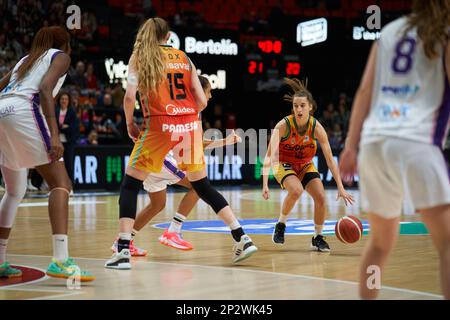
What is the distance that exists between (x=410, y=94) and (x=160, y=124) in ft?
9.94

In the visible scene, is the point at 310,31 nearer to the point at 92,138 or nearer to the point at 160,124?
the point at 92,138

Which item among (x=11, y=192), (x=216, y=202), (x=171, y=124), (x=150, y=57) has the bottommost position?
(x=216, y=202)

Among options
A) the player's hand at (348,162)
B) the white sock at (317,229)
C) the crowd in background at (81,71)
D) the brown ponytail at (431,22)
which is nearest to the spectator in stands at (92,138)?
the crowd in background at (81,71)

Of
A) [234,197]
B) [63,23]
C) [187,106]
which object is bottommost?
[234,197]

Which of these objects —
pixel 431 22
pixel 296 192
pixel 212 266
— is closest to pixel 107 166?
pixel 296 192

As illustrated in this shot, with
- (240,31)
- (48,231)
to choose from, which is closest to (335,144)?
(240,31)

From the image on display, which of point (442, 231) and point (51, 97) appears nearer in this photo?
point (442, 231)

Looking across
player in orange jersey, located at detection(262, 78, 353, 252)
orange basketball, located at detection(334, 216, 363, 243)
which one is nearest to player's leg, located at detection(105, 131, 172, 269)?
player in orange jersey, located at detection(262, 78, 353, 252)

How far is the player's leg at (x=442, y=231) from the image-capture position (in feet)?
12.7

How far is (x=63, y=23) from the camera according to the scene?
1873 centimetres

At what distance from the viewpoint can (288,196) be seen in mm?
8250
